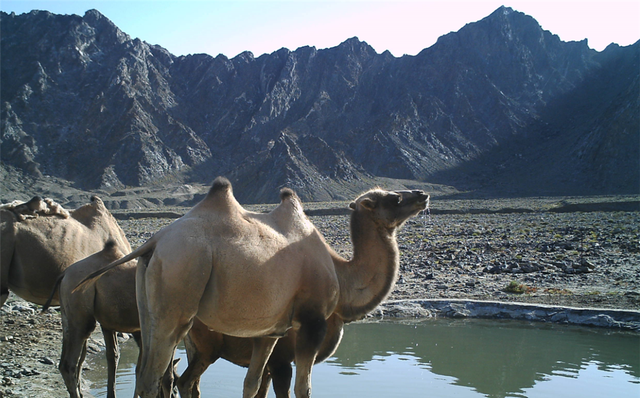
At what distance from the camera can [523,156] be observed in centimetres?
12100

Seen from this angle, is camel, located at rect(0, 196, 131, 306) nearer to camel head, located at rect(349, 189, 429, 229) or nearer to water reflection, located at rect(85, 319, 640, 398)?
water reflection, located at rect(85, 319, 640, 398)

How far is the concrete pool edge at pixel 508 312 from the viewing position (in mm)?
11477

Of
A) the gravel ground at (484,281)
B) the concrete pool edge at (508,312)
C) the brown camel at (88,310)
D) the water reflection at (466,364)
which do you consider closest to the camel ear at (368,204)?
the brown camel at (88,310)

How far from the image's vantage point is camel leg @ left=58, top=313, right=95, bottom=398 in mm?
6680

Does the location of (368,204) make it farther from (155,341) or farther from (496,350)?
(496,350)

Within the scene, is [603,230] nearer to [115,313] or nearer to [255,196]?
[115,313]

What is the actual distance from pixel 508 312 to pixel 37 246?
30.4 ft

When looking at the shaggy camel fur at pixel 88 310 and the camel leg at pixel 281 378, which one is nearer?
the camel leg at pixel 281 378

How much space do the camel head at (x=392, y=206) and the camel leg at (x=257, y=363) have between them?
1873mm

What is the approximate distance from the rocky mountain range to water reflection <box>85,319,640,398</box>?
86.0 metres

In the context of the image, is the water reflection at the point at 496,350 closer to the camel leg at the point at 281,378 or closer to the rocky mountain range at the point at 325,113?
the camel leg at the point at 281,378

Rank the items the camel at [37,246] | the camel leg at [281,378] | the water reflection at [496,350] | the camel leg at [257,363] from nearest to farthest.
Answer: the camel leg at [257,363] < the camel leg at [281,378] < the camel at [37,246] < the water reflection at [496,350]

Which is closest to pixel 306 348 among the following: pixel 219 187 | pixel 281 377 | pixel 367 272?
pixel 281 377

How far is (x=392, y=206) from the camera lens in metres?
6.94
